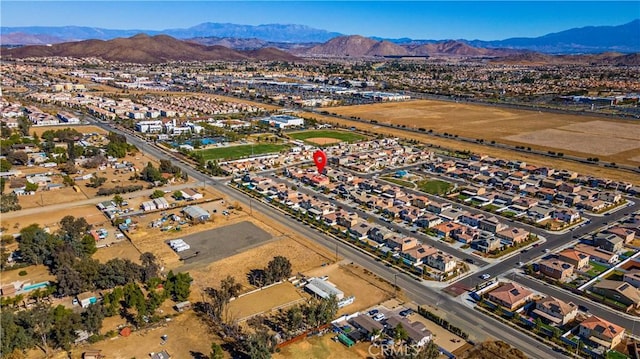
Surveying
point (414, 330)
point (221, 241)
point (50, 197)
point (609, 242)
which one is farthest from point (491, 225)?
point (50, 197)

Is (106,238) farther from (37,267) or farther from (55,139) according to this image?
(55,139)

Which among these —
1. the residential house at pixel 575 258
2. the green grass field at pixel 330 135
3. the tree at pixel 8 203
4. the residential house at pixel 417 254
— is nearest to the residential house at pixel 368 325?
the residential house at pixel 417 254

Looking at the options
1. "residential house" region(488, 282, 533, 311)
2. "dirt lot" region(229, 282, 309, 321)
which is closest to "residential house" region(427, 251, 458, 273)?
"residential house" region(488, 282, 533, 311)

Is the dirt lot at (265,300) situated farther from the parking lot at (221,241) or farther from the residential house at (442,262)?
the residential house at (442,262)

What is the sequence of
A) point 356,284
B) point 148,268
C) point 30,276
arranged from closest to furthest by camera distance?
point 148,268 < point 356,284 < point 30,276

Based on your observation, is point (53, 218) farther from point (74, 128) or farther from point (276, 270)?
point (74, 128)

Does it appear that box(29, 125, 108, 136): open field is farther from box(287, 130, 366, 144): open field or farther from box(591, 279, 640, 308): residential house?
box(591, 279, 640, 308): residential house
